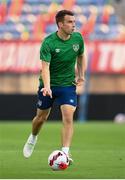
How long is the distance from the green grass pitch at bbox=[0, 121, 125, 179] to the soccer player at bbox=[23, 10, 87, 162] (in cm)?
51

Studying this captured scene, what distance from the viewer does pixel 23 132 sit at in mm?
20266

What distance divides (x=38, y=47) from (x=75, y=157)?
700 inches

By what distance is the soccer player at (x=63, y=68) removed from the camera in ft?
33.9

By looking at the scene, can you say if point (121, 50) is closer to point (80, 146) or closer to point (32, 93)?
point (32, 93)

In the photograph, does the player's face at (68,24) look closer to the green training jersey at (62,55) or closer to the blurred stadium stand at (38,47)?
the green training jersey at (62,55)

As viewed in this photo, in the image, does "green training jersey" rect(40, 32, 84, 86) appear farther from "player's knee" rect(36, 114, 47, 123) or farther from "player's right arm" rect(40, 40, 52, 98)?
"player's knee" rect(36, 114, 47, 123)

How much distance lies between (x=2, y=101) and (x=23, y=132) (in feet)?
30.8

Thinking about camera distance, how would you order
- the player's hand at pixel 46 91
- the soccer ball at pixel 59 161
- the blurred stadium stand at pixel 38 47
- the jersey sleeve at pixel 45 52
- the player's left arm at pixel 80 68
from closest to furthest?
the soccer ball at pixel 59 161 < the player's hand at pixel 46 91 < the jersey sleeve at pixel 45 52 < the player's left arm at pixel 80 68 < the blurred stadium stand at pixel 38 47

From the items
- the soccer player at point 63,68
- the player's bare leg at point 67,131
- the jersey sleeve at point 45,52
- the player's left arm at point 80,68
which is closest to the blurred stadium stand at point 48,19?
the player's left arm at point 80,68

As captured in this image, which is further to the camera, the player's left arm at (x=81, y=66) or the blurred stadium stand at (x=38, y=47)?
the blurred stadium stand at (x=38, y=47)

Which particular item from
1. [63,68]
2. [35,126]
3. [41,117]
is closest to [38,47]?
[35,126]

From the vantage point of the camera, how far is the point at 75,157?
12359mm

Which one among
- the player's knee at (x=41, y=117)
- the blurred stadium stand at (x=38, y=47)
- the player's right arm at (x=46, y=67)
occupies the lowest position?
the blurred stadium stand at (x=38, y=47)

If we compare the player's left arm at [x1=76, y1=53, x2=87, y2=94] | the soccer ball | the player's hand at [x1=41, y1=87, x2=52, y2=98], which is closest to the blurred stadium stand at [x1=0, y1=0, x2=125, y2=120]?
the player's left arm at [x1=76, y1=53, x2=87, y2=94]
